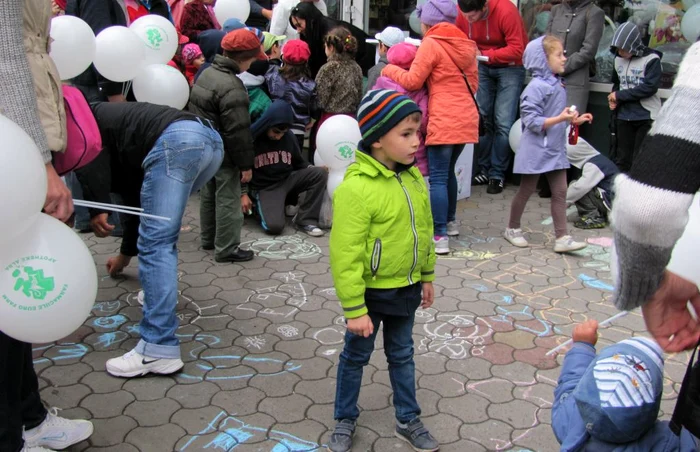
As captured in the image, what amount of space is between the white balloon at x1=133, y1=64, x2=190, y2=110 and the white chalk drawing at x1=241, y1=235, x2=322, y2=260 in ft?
4.18

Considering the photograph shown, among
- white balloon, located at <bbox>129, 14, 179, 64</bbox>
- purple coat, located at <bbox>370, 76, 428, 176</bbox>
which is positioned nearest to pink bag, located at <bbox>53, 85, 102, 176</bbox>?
white balloon, located at <bbox>129, 14, 179, 64</bbox>

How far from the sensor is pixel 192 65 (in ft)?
22.0

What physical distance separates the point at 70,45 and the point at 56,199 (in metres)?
1.95

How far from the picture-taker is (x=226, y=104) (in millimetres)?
4730

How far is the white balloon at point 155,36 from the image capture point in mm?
5309

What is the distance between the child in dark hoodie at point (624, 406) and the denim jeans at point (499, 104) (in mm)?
5433

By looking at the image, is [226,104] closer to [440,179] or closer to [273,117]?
[273,117]

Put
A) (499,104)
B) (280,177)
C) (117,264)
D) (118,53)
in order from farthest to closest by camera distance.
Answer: (499,104)
(280,177)
(118,53)
(117,264)

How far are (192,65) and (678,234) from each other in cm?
584

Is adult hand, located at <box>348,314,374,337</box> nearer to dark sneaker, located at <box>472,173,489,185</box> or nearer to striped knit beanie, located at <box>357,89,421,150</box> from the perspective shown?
striped knit beanie, located at <box>357,89,421,150</box>

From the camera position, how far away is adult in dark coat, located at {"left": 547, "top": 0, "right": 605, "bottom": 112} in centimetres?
701

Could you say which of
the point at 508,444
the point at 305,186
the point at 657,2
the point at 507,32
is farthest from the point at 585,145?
the point at 508,444

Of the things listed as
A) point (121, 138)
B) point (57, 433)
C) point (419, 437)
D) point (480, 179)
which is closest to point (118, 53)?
point (121, 138)

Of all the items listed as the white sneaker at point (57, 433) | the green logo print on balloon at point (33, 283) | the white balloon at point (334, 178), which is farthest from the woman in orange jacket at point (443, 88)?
the green logo print on balloon at point (33, 283)
